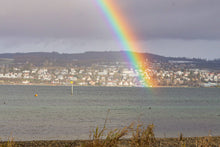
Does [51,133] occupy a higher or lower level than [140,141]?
lower

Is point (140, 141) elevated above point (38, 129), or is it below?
above

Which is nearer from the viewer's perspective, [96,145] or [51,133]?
[96,145]

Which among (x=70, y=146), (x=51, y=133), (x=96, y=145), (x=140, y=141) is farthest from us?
(x=51, y=133)

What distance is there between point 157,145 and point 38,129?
1295 centimetres

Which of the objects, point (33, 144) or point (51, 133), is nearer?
point (33, 144)

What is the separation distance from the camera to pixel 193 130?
27406 millimetres

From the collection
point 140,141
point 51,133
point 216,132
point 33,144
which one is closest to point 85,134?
point 51,133

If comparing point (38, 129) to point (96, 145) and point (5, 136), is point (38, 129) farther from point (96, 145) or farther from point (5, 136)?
point (96, 145)

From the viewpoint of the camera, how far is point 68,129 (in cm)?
2683

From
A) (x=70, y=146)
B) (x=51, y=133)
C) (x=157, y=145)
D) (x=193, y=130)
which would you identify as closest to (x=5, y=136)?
(x=51, y=133)

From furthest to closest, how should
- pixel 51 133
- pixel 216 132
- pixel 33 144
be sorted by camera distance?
pixel 216 132
pixel 51 133
pixel 33 144

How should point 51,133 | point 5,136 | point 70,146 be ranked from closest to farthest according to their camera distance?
point 70,146, point 5,136, point 51,133

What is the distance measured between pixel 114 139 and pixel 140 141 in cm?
112

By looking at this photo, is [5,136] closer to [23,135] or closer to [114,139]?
[23,135]
